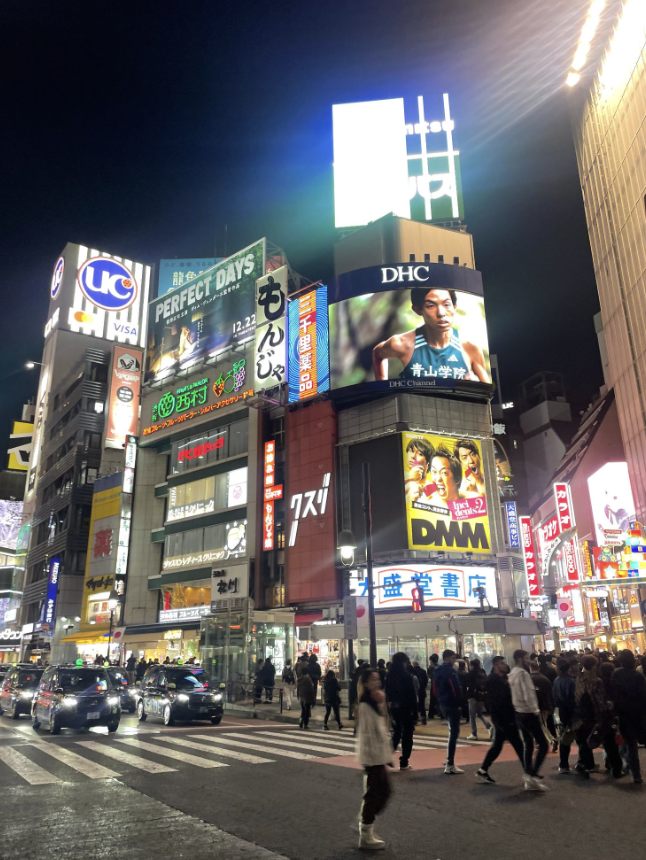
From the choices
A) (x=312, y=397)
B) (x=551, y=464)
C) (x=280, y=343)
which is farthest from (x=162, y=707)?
(x=551, y=464)

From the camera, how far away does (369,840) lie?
6.47 m

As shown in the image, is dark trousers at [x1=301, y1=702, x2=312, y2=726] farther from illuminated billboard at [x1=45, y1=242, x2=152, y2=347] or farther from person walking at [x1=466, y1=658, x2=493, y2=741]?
illuminated billboard at [x1=45, y1=242, x2=152, y2=347]

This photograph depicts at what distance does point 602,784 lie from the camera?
9469 mm

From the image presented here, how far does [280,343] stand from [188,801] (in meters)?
37.2

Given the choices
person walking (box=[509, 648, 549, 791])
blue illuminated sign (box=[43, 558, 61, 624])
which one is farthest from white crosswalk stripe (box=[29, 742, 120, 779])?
blue illuminated sign (box=[43, 558, 61, 624])

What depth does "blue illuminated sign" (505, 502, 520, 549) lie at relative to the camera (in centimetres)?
4004

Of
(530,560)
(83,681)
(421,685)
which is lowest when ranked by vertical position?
(421,685)

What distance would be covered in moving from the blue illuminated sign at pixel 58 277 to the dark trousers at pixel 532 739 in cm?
9201

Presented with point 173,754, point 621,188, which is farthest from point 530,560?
point 173,754

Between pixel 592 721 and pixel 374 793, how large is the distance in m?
5.03

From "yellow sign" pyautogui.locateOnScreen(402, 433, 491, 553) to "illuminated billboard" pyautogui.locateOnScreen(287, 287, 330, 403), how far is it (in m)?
7.27

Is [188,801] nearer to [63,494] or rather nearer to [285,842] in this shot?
[285,842]

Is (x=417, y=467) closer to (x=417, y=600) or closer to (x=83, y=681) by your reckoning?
(x=417, y=600)

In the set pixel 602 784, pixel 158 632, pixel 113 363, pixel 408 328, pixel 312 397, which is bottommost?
pixel 602 784
